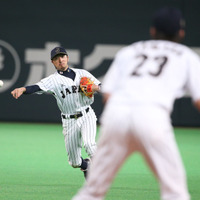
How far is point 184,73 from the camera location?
4164 mm

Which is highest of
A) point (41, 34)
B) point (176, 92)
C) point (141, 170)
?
point (176, 92)

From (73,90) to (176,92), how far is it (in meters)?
4.05

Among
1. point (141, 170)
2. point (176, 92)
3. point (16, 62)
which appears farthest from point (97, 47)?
point (176, 92)

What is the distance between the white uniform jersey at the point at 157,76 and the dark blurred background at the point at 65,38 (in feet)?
39.5

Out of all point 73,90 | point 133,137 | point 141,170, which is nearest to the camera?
point 133,137

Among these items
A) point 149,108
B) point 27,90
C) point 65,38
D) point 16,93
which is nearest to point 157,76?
point 149,108

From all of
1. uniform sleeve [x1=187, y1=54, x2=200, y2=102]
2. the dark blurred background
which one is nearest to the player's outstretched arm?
uniform sleeve [x1=187, y1=54, x2=200, y2=102]

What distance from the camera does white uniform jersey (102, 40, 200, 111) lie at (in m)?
4.12

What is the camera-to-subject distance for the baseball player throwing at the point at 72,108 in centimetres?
798

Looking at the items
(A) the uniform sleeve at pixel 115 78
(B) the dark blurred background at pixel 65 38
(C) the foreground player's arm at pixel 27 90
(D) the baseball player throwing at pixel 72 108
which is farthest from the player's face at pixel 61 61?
(B) the dark blurred background at pixel 65 38

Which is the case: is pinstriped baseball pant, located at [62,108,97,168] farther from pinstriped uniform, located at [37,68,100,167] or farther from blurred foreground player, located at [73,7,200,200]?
blurred foreground player, located at [73,7,200,200]

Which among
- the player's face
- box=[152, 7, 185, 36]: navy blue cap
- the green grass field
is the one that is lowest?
the green grass field

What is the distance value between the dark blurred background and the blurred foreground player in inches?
473

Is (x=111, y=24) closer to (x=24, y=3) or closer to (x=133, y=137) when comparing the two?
(x=24, y=3)
